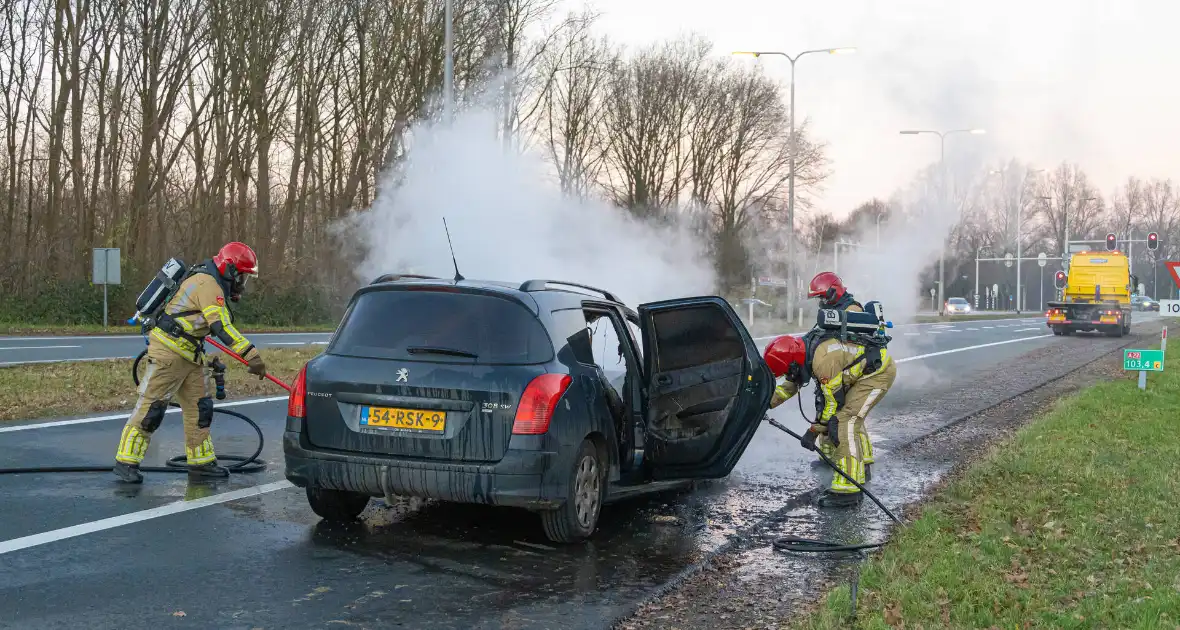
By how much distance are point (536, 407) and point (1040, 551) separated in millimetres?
2869

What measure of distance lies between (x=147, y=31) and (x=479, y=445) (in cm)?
2763

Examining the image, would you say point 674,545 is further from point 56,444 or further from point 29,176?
point 29,176

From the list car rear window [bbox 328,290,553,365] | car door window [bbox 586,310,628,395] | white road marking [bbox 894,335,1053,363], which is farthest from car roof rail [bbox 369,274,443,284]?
white road marking [bbox 894,335,1053,363]

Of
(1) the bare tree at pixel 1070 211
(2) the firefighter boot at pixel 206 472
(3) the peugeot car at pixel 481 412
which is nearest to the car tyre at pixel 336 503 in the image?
(3) the peugeot car at pixel 481 412

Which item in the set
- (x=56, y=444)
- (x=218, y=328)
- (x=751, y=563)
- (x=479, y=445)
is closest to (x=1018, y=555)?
(x=751, y=563)

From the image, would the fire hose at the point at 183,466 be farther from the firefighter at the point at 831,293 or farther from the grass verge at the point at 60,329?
the grass verge at the point at 60,329

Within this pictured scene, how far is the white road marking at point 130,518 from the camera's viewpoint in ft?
18.7

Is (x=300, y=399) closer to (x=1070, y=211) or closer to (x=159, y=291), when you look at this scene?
(x=159, y=291)

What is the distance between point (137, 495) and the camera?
7.06m

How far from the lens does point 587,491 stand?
20.2 feet

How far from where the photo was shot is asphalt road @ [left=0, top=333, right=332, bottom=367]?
1848 cm

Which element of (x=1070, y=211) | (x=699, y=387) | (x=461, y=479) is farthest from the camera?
(x=1070, y=211)

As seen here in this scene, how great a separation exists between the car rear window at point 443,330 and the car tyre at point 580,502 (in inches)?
24.8

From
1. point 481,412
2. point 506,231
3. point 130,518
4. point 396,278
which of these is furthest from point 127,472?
point 506,231
